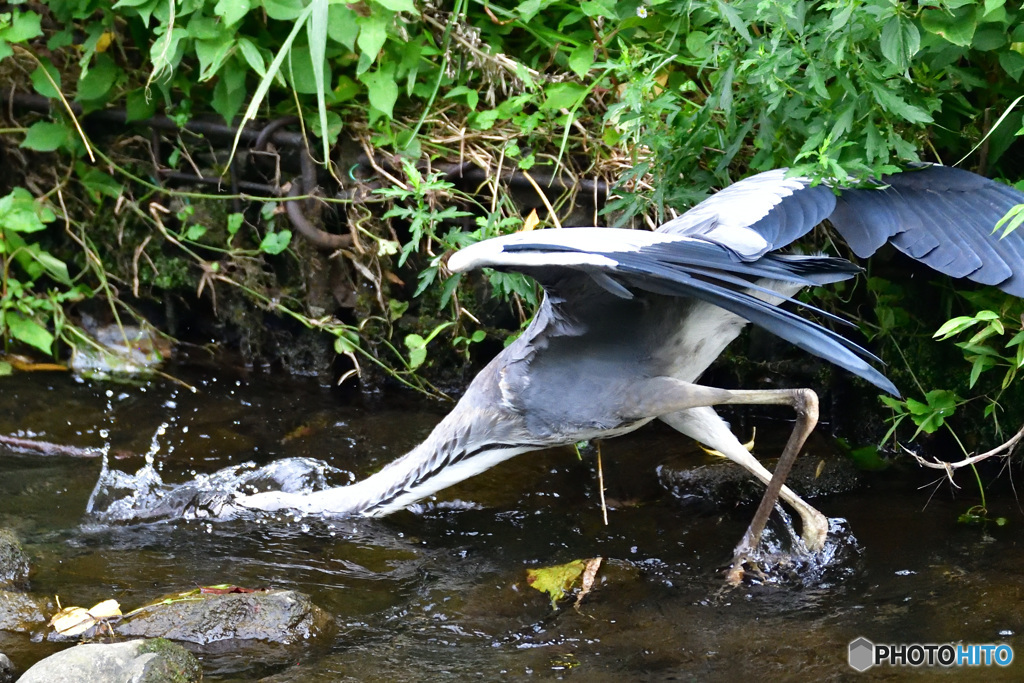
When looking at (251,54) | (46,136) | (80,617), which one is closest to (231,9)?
(251,54)

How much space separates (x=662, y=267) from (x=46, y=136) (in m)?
2.95

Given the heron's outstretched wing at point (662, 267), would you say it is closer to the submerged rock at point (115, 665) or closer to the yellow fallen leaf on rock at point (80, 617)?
the submerged rock at point (115, 665)

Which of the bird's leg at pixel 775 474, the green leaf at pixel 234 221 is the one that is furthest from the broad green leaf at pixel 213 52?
the bird's leg at pixel 775 474

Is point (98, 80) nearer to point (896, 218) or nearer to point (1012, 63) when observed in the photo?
point (896, 218)

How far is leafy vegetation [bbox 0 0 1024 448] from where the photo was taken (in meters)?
2.87

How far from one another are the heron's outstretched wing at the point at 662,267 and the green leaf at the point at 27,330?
241cm

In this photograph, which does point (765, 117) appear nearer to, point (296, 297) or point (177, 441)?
point (296, 297)

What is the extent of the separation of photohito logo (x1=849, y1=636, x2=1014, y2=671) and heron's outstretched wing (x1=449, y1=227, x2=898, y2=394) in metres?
0.64

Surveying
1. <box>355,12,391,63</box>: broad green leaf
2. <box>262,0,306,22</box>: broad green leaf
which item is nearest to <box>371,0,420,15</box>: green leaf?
<box>355,12,391,63</box>: broad green leaf

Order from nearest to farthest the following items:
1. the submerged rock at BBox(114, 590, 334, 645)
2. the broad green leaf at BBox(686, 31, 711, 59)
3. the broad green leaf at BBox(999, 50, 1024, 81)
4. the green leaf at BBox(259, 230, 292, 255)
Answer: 1. the submerged rock at BBox(114, 590, 334, 645)
2. the broad green leaf at BBox(999, 50, 1024, 81)
3. the broad green leaf at BBox(686, 31, 711, 59)
4. the green leaf at BBox(259, 230, 292, 255)

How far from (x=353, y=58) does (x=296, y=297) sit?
1020 mm

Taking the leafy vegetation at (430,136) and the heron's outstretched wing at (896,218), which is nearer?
the heron's outstretched wing at (896,218)

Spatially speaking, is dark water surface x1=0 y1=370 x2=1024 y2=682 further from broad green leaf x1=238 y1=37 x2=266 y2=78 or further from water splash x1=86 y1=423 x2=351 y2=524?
broad green leaf x1=238 y1=37 x2=266 y2=78

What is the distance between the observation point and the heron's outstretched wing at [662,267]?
229 cm
